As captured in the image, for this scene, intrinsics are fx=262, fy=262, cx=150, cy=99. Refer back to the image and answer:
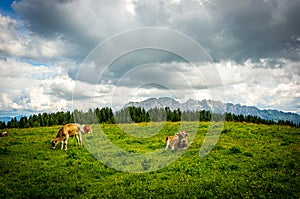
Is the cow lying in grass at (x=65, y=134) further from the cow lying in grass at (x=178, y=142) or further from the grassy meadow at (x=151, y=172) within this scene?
the cow lying in grass at (x=178, y=142)

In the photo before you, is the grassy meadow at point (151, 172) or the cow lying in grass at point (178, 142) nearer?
the grassy meadow at point (151, 172)

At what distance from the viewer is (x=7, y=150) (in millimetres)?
20812

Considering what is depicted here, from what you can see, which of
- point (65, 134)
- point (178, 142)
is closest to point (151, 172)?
point (178, 142)

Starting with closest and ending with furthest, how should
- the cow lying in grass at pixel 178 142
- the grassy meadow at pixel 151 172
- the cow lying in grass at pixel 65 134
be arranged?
the grassy meadow at pixel 151 172, the cow lying in grass at pixel 178 142, the cow lying in grass at pixel 65 134

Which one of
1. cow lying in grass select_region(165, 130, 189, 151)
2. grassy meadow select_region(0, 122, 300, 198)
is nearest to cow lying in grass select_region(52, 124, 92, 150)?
grassy meadow select_region(0, 122, 300, 198)

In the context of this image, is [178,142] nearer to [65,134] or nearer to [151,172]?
[151,172]

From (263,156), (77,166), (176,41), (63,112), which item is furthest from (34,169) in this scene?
(63,112)

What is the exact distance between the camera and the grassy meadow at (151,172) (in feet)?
39.2

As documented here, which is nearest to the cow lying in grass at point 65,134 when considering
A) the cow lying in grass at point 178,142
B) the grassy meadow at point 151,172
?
the grassy meadow at point 151,172

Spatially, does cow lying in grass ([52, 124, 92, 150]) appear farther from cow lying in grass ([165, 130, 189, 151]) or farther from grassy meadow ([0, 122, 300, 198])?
cow lying in grass ([165, 130, 189, 151])

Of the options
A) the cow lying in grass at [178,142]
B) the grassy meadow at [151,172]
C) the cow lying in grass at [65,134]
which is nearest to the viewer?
the grassy meadow at [151,172]

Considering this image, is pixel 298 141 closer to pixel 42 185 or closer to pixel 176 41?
pixel 176 41

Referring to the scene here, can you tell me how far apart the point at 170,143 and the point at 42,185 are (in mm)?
10805

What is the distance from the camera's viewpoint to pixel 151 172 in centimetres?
1530
